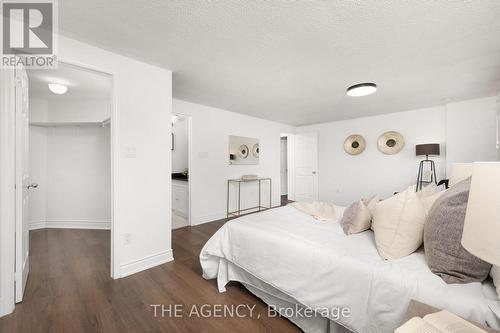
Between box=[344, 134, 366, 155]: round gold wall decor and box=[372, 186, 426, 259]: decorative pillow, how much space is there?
4182mm

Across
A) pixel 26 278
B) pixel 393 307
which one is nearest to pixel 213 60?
pixel 393 307

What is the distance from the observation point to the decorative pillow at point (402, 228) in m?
1.30

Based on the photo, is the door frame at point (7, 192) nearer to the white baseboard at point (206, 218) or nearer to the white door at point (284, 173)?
the white baseboard at point (206, 218)

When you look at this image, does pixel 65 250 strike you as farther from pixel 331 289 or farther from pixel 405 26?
pixel 405 26

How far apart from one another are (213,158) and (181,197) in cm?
122

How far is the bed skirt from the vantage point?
1.42 metres

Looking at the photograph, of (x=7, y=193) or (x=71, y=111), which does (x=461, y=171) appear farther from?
(x=71, y=111)

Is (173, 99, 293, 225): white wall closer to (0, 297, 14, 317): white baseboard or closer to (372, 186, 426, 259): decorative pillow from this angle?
(0, 297, 14, 317): white baseboard

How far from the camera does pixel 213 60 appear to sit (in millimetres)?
2326

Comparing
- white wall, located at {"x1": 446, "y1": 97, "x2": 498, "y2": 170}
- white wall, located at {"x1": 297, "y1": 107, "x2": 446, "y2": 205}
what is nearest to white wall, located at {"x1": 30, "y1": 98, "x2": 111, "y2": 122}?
white wall, located at {"x1": 297, "y1": 107, "x2": 446, "y2": 205}

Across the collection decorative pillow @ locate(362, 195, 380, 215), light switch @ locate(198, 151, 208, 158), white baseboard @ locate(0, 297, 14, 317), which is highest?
light switch @ locate(198, 151, 208, 158)

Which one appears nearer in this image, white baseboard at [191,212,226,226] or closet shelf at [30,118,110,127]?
closet shelf at [30,118,110,127]

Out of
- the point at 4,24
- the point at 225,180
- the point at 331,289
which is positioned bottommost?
the point at 331,289

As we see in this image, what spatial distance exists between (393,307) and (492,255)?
28.0 inches
